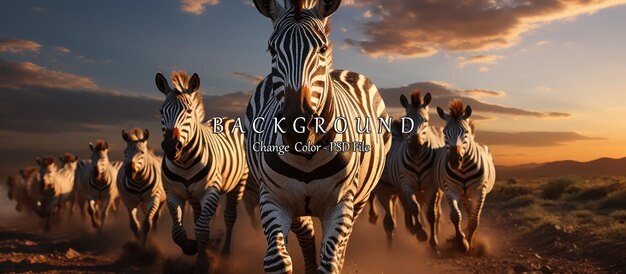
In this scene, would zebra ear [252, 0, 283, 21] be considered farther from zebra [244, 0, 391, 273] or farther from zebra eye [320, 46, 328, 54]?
zebra eye [320, 46, 328, 54]

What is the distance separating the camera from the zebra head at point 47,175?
18.2 meters

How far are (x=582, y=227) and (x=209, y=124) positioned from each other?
10.4m

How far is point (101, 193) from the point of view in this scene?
1548 cm

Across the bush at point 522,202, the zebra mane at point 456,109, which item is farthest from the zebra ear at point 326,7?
the bush at point 522,202

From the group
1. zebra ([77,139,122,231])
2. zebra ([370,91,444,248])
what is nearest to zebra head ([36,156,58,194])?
zebra ([77,139,122,231])

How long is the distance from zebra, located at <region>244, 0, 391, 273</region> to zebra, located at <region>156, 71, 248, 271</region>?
3.88 m

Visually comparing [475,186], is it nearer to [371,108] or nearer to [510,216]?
[371,108]

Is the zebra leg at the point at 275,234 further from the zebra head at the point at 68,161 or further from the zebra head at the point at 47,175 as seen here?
the zebra head at the point at 68,161

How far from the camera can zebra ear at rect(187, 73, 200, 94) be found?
8.93 metres

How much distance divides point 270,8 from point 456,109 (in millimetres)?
7372

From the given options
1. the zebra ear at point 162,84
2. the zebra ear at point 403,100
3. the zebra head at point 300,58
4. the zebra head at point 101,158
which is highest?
the zebra ear at point 403,100

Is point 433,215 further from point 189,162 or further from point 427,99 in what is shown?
point 189,162

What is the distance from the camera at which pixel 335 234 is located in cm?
415

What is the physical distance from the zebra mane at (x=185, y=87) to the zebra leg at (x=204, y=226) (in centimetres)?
159
